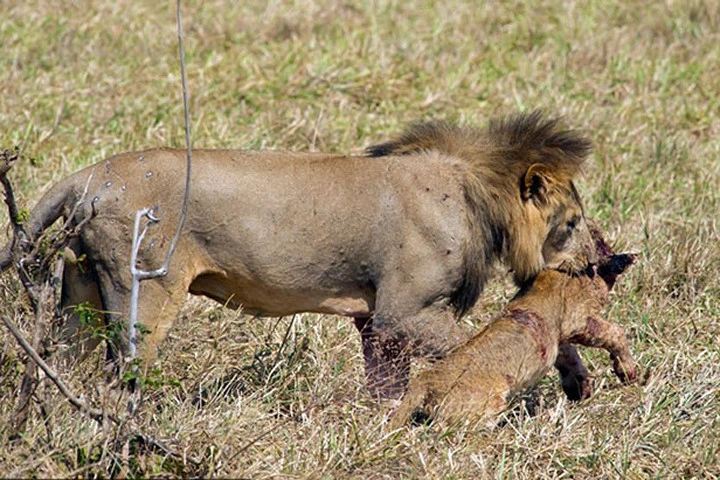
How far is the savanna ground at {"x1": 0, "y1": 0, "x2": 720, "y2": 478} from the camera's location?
5059 millimetres

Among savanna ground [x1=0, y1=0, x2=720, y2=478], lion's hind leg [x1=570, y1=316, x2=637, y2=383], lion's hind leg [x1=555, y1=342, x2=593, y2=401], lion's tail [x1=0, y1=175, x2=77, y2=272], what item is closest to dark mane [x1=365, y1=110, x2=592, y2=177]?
lion's hind leg [x1=570, y1=316, x2=637, y2=383]

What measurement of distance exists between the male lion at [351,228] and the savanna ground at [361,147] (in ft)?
1.07

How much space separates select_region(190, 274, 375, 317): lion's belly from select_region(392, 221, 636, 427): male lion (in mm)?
445

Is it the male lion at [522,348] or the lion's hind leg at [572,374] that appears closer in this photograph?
the male lion at [522,348]

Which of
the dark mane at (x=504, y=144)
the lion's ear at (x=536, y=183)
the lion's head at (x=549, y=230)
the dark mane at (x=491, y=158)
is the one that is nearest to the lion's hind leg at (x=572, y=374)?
the lion's head at (x=549, y=230)

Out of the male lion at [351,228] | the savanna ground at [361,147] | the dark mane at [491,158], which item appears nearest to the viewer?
the savanna ground at [361,147]

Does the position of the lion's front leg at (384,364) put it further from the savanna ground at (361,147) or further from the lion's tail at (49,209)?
the lion's tail at (49,209)

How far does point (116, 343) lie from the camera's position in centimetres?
525

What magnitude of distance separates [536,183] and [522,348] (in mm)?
763

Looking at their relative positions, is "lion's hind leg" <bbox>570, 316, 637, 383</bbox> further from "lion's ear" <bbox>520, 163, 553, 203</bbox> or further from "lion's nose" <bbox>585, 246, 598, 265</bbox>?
"lion's ear" <bbox>520, 163, 553, 203</bbox>

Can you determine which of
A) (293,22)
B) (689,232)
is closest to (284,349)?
(689,232)

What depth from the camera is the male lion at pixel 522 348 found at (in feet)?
17.4

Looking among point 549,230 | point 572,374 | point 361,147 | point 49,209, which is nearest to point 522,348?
point 572,374

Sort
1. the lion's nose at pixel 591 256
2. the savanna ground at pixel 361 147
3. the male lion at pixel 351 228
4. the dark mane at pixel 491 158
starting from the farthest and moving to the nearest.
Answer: the lion's nose at pixel 591 256
the dark mane at pixel 491 158
the male lion at pixel 351 228
the savanna ground at pixel 361 147
